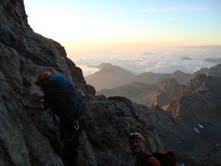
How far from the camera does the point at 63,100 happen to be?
14.0 metres

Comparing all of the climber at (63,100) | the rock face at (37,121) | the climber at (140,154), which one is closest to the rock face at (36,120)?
the rock face at (37,121)

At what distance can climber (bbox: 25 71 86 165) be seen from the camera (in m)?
13.9

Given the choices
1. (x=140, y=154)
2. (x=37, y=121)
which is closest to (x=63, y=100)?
(x=37, y=121)

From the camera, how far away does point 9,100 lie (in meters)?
13.4

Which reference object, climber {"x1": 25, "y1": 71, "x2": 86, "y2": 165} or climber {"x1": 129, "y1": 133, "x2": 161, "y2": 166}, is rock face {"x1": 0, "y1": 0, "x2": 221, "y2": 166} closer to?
climber {"x1": 25, "y1": 71, "x2": 86, "y2": 165}

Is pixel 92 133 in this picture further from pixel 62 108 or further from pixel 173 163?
pixel 173 163

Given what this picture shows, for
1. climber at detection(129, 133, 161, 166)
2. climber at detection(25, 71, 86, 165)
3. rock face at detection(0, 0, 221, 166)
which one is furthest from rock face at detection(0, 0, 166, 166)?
climber at detection(129, 133, 161, 166)

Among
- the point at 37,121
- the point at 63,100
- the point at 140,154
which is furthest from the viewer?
A: the point at 37,121

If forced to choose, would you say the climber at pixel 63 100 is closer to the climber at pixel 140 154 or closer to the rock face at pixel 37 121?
the rock face at pixel 37 121

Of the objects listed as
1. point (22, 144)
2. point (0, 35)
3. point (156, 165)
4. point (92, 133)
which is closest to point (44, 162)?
point (22, 144)

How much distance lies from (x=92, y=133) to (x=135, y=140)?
8.08m

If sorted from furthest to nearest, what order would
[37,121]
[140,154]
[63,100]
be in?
[37,121] < [63,100] < [140,154]

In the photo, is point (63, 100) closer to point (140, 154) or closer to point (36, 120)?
point (36, 120)

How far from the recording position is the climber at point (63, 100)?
1388 centimetres
